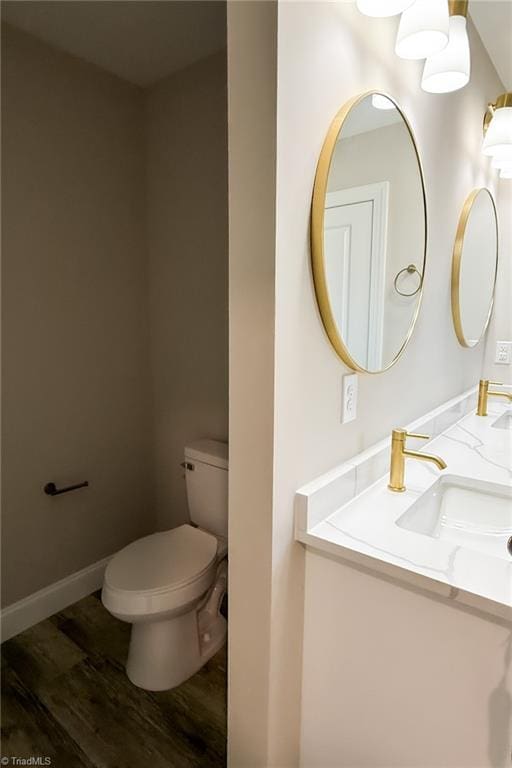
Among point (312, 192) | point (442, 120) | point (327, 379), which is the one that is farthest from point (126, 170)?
point (327, 379)

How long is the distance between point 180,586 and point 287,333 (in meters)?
1.10

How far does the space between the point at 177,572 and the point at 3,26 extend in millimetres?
2104

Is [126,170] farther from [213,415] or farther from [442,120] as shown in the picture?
[442,120]

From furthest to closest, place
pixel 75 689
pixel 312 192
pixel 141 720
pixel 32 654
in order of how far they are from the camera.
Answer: pixel 32 654, pixel 75 689, pixel 141 720, pixel 312 192

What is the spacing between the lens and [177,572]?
5.24 feet

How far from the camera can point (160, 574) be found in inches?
62.4

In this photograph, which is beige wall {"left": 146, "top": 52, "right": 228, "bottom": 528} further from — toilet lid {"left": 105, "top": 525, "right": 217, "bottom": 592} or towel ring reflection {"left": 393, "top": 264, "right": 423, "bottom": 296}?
towel ring reflection {"left": 393, "top": 264, "right": 423, "bottom": 296}

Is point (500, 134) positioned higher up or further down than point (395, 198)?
higher up

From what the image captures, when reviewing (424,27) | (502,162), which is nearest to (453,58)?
(424,27)

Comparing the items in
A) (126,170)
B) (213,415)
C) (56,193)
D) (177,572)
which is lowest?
(177,572)

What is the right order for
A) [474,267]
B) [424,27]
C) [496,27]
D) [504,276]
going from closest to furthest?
1. [424,27]
2. [496,27]
3. [474,267]
4. [504,276]

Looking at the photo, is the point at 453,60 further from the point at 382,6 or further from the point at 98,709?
the point at 98,709

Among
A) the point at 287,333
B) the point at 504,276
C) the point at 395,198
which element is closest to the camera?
the point at 287,333

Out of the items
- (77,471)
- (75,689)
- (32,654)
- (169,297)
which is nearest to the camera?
(75,689)
